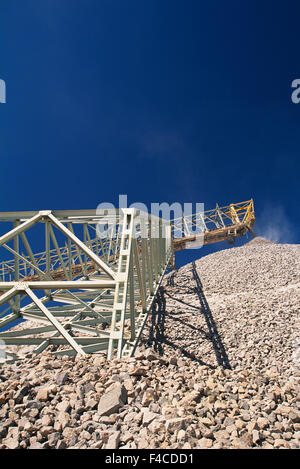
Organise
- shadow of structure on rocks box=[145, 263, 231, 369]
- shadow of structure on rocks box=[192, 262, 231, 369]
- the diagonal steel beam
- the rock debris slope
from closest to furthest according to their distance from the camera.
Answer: the rock debris slope → the diagonal steel beam → shadow of structure on rocks box=[192, 262, 231, 369] → shadow of structure on rocks box=[145, 263, 231, 369]

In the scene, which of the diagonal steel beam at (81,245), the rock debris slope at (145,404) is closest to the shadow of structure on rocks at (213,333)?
the rock debris slope at (145,404)

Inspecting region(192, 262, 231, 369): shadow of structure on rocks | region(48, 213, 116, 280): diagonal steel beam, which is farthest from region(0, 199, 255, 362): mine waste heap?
region(192, 262, 231, 369): shadow of structure on rocks

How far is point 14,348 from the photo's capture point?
812cm

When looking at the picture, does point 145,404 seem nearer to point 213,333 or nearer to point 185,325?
point 213,333

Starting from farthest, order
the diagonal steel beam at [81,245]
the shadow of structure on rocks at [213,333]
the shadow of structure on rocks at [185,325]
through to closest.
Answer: the shadow of structure on rocks at [185,325], the shadow of structure on rocks at [213,333], the diagonal steel beam at [81,245]

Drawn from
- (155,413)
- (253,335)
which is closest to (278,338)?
(253,335)

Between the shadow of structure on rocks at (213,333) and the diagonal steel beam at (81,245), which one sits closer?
the diagonal steel beam at (81,245)

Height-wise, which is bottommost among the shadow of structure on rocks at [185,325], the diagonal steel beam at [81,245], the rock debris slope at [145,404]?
the shadow of structure on rocks at [185,325]

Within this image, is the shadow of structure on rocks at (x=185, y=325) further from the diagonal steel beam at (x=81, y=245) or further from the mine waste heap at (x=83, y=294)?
the diagonal steel beam at (x=81, y=245)

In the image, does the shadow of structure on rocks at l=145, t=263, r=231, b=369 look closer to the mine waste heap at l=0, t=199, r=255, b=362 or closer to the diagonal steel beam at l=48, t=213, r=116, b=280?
the mine waste heap at l=0, t=199, r=255, b=362

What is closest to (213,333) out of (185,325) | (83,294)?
(185,325)

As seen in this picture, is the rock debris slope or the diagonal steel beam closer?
the rock debris slope

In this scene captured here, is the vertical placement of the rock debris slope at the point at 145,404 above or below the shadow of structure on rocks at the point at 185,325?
above
